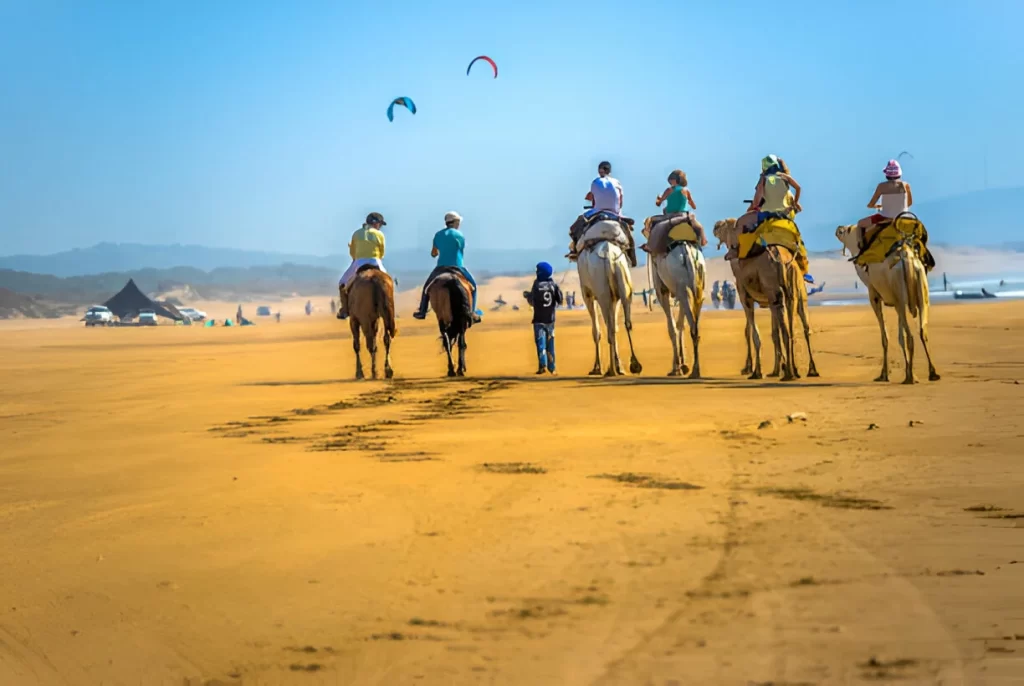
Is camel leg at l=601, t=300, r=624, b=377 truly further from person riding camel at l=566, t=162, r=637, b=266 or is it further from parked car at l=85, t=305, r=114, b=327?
parked car at l=85, t=305, r=114, b=327

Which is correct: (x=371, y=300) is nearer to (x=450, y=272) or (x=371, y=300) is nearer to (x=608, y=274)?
(x=450, y=272)

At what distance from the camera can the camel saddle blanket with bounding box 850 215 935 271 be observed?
1571cm

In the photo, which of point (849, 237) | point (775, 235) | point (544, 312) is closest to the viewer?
point (775, 235)

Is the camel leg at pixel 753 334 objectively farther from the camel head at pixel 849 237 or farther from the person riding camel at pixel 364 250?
the person riding camel at pixel 364 250

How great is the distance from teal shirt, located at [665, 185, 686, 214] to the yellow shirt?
4944 mm

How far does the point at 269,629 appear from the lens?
18.9 ft

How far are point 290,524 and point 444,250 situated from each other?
12698mm

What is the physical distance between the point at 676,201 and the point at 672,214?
21 centimetres

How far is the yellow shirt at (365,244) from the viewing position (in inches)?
806

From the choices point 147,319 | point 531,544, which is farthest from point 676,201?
point 147,319

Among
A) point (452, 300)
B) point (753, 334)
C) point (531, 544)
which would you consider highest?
point (452, 300)

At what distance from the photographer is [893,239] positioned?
15797mm

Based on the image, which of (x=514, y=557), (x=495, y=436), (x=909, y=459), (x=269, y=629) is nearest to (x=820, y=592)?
(x=514, y=557)

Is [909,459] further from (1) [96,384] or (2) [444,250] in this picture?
(1) [96,384]
